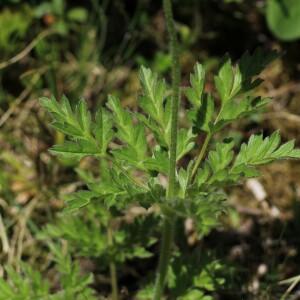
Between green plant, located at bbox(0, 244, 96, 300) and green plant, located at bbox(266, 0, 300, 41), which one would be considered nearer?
green plant, located at bbox(0, 244, 96, 300)

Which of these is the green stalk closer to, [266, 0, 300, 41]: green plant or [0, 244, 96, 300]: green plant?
[0, 244, 96, 300]: green plant

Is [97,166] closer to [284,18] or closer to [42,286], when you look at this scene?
[42,286]

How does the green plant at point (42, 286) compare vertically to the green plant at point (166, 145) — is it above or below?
below

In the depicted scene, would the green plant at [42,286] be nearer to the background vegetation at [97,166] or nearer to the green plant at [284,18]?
the background vegetation at [97,166]

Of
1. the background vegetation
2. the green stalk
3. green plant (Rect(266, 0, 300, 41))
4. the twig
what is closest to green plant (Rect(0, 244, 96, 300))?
the background vegetation

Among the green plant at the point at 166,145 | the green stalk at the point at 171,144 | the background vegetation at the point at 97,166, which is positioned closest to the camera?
the green stalk at the point at 171,144

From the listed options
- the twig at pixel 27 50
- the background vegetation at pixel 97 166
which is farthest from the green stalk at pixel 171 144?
the twig at pixel 27 50

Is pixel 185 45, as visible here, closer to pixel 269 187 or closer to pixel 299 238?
pixel 269 187

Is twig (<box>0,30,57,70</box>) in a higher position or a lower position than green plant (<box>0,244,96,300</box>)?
higher
